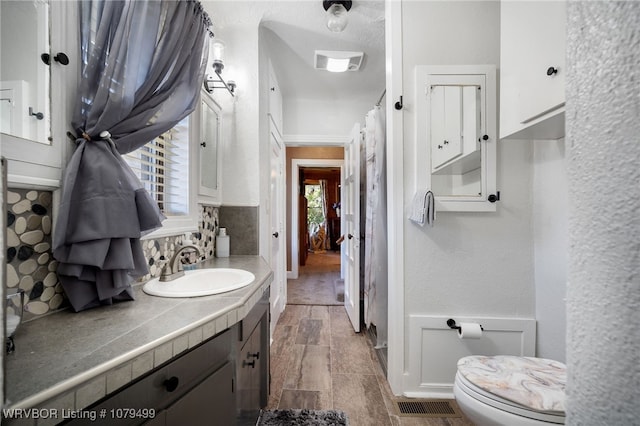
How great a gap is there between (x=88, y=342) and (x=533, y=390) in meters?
1.47

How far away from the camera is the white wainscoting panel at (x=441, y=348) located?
155 centimetres

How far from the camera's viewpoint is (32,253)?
2.48 ft

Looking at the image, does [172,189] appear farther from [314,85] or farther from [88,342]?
[314,85]

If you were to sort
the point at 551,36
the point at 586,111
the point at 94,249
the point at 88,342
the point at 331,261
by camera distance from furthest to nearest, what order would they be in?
1. the point at 331,261
2. the point at 551,36
3. the point at 94,249
4. the point at 88,342
5. the point at 586,111

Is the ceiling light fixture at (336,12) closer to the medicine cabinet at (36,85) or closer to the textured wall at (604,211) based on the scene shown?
the medicine cabinet at (36,85)

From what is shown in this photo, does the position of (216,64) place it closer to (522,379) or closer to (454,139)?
(454,139)

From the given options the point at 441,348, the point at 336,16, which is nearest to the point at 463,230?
the point at 441,348

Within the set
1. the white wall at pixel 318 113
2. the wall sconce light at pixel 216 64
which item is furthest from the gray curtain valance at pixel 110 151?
the white wall at pixel 318 113

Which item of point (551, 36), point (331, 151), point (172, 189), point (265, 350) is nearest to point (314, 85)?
point (331, 151)

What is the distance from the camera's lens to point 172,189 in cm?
146

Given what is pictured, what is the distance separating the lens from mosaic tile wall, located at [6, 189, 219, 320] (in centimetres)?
71

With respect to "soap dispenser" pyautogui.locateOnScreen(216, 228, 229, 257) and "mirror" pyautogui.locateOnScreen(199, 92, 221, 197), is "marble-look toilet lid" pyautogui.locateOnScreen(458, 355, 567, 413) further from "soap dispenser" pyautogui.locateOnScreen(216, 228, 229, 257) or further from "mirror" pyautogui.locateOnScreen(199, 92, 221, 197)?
"mirror" pyautogui.locateOnScreen(199, 92, 221, 197)

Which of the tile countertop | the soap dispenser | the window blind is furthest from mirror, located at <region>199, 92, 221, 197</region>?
the tile countertop

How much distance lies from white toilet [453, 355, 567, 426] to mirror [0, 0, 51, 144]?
1786 millimetres
